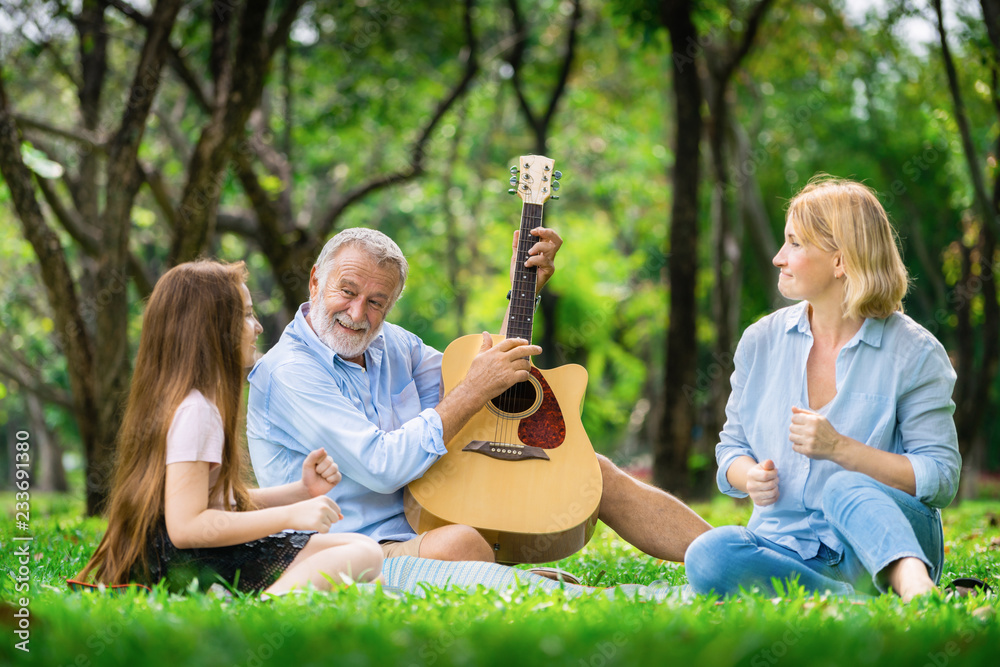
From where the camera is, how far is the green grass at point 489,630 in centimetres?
197

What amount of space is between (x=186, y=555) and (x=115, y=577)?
0.26m

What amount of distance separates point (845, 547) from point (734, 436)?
65 centimetres

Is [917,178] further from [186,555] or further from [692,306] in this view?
[186,555]

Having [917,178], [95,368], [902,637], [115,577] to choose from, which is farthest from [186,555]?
[917,178]

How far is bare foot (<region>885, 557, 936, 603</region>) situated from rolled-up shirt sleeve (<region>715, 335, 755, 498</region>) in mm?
736

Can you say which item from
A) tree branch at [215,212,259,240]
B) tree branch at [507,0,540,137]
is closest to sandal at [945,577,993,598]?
tree branch at [215,212,259,240]

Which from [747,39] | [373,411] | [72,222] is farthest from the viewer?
[747,39]

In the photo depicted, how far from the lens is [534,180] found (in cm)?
443

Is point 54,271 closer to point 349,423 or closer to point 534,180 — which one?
point 534,180

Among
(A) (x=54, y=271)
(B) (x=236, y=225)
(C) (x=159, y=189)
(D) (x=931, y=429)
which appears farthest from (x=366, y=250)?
(B) (x=236, y=225)

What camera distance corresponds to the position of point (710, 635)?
2201 millimetres

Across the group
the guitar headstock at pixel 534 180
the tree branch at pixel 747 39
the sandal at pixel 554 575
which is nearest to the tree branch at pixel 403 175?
the tree branch at pixel 747 39

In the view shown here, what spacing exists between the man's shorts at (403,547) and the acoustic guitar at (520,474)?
0.32 feet

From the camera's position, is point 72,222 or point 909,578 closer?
point 909,578
